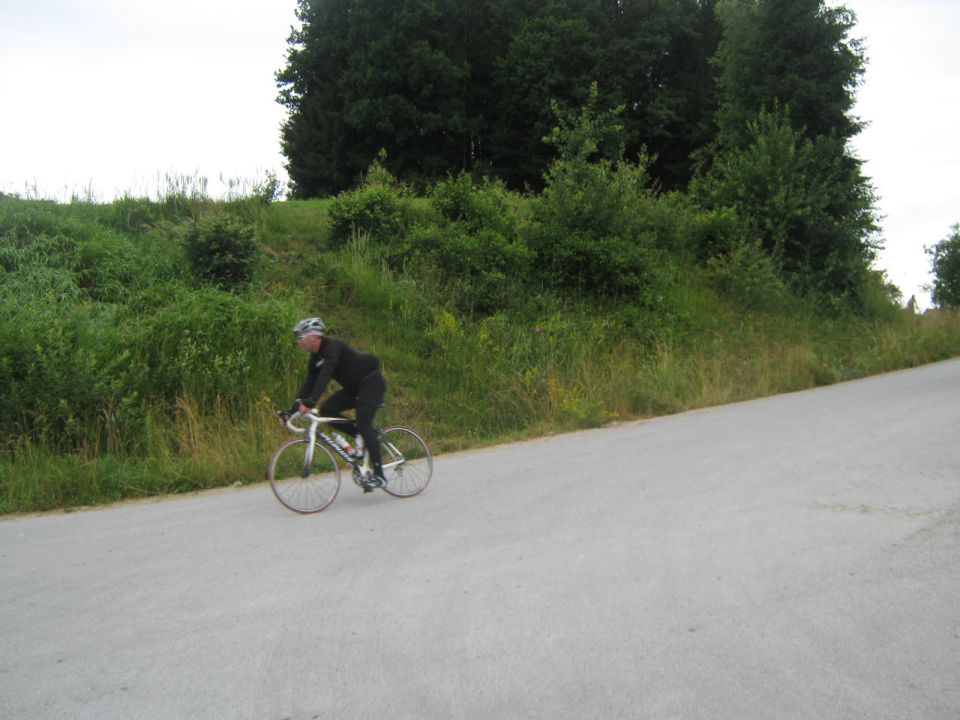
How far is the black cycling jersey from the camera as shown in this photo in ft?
27.9

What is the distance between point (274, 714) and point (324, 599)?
63.7 inches

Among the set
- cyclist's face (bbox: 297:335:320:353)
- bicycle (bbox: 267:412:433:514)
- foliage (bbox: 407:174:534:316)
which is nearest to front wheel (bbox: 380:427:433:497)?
bicycle (bbox: 267:412:433:514)

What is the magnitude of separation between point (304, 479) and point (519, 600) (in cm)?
380

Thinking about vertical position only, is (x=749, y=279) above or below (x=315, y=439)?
above

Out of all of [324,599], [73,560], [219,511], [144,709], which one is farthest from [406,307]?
[144,709]

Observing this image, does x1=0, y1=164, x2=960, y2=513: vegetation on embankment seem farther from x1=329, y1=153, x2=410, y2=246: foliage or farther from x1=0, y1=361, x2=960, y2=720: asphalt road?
x1=0, y1=361, x2=960, y2=720: asphalt road

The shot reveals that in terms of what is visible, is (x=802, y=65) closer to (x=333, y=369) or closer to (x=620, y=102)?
(x=620, y=102)

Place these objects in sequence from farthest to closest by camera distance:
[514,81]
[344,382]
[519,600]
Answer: [514,81]
[344,382]
[519,600]

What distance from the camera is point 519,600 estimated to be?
5.39 m

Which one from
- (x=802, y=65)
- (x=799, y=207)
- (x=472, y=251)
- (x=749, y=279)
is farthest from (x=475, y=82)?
(x=472, y=251)

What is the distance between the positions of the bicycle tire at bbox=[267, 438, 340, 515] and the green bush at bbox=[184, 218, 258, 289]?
791 centimetres

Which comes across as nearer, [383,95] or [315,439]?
[315,439]

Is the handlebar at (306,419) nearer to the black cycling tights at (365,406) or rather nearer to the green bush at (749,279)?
the black cycling tights at (365,406)

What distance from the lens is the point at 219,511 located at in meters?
8.73
